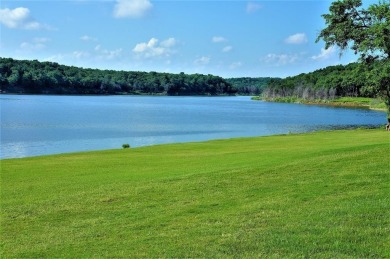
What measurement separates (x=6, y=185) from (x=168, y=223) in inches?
287

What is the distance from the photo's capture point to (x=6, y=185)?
14.1 m

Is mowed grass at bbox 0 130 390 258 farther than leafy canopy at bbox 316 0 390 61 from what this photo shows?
No

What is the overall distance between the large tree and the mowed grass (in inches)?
1125

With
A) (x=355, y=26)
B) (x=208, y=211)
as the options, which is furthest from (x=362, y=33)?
(x=208, y=211)

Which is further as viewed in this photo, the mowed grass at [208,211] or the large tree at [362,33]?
the large tree at [362,33]

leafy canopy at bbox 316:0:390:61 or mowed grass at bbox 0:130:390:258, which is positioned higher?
leafy canopy at bbox 316:0:390:61

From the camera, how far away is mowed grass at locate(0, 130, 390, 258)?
24.9ft

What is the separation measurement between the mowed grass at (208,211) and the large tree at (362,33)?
28.6 metres

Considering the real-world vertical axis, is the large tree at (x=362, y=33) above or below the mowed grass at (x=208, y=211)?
above

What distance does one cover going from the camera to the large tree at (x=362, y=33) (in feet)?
136

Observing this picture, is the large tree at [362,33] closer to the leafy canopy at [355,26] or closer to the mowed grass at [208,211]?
the leafy canopy at [355,26]

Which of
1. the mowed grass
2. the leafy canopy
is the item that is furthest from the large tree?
the mowed grass

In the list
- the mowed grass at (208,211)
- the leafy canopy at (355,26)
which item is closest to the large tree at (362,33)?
the leafy canopy at (355,26)

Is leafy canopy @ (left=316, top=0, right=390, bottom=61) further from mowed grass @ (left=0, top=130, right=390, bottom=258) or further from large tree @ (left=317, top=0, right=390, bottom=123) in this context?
mowed grass @ (left=0, top=130, right=390, bottom=258)
